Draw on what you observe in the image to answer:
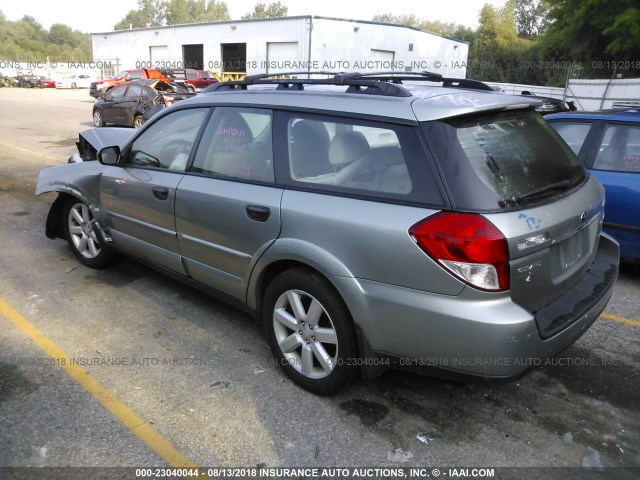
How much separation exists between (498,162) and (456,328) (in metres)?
0.87

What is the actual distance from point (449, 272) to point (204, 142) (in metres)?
2.02

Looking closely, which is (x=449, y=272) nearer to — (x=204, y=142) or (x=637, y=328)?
(x=204, y=142)

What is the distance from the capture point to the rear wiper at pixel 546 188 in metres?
2.55

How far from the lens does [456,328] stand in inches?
92.5

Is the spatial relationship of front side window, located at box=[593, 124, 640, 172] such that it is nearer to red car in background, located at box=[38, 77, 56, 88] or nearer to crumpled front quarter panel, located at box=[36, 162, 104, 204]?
crumpled front quarter panel, located at box=[36, 162, 104, 204]

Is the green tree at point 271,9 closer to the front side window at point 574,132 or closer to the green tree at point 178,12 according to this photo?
the green tree at point 178,12

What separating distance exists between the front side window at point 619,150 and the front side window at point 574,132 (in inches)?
7.5

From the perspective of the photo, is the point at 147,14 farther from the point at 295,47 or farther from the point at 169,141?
the point at 169,141

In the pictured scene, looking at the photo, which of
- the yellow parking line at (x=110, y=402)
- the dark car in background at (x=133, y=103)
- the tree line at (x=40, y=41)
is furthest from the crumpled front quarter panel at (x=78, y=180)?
the tree line at (x=40, y=41)

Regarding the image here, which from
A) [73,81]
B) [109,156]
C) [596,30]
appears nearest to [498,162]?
[109,156]

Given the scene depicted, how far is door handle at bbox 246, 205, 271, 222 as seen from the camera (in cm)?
300

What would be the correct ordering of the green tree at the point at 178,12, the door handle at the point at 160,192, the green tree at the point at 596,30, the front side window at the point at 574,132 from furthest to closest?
the green tree at the point at 178,12 < the green tree at the point at 596,30 < the front side window at the point at 574,132 < the door handle at the point at 160,192

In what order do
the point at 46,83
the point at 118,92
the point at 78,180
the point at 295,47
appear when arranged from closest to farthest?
the point at 78,180
the point at 118,92
the point at 295,47
the point at 46,83

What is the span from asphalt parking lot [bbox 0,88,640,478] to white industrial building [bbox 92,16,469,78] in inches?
1116
